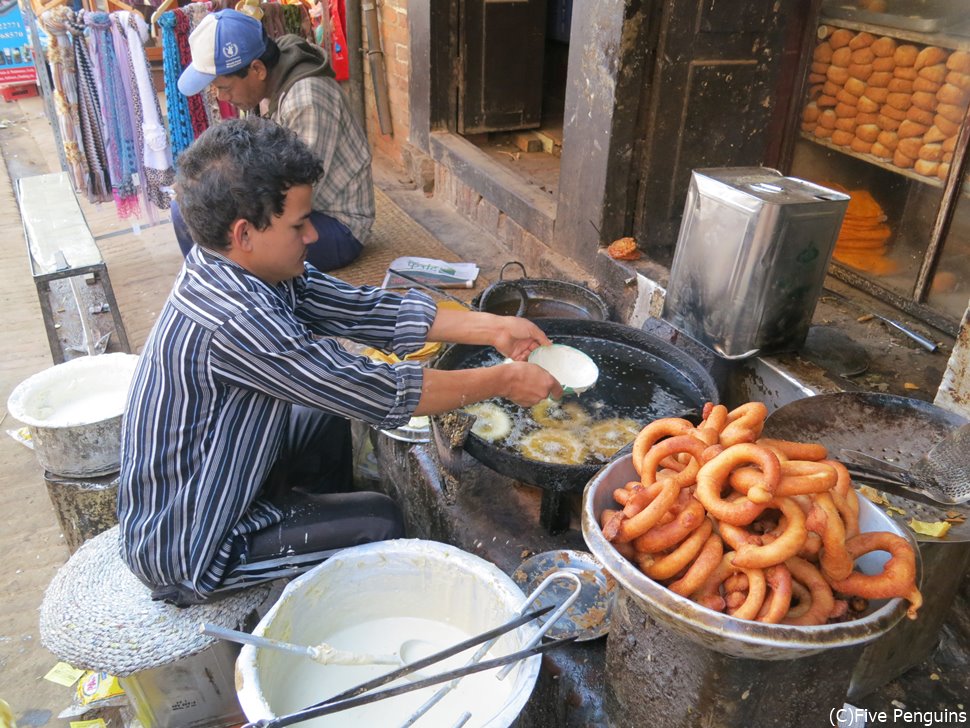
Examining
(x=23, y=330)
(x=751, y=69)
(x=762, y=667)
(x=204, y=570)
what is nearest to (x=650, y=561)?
(x=762, y=667)

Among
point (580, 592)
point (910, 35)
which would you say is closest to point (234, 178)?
point (580, 592)

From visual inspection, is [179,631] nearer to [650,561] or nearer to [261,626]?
[261,626]

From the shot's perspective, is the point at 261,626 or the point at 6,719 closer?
the point at 6,719

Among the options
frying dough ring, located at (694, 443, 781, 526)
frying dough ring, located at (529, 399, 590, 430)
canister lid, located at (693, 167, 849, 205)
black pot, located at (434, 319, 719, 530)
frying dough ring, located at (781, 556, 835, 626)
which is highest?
canister lid, located at (693, 167, 849, 205)

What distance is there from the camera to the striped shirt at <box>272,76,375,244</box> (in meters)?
4.92

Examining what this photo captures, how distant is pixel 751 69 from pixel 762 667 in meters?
3.40

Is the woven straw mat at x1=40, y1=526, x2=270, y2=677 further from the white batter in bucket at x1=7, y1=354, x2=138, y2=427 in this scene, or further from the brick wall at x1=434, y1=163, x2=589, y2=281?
the brick wall at x1=434, y1=163, x2=589, y2=281

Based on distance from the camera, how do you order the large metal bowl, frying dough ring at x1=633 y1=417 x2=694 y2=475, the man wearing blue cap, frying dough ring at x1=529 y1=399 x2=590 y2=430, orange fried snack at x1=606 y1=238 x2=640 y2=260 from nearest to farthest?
1. the large metal bowl
2. frying dough ring at x1=633 y1=417 x2=694 y2=475
3. frying dough ring at x1=529 y1=399 x2=590 y2=430
4. orange fried snack at x1=606 y1=238 x2=640 y2=260
5. the man wearing blue cap

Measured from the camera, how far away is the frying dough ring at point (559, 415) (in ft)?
9.53

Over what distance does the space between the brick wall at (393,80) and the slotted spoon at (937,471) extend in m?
5.79

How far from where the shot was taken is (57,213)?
5.34 m

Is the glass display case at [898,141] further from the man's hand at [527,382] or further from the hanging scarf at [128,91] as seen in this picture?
the hanging scarf at [128,91]

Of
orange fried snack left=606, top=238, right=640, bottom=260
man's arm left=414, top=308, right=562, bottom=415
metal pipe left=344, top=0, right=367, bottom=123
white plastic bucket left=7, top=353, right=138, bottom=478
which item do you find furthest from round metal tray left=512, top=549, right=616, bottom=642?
metal pipe left=344, top=0, right=367, bottom=123

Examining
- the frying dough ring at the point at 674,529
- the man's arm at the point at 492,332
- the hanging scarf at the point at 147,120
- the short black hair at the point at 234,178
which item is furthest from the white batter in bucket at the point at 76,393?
the hanging scarf at the point at 147,120
